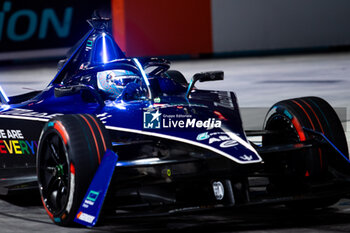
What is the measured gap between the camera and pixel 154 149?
6980 mm

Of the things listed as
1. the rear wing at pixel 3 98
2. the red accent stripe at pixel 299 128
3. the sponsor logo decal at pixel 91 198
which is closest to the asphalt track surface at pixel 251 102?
the sponsor logo decal at pixel 91 198

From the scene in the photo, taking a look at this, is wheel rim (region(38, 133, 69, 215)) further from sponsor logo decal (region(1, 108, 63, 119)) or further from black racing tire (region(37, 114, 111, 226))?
sponsor logo decal (region(1, 108, 63, 119))

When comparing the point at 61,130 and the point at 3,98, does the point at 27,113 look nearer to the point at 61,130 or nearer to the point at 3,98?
the point at 3,98

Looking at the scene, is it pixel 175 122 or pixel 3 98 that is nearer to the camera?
pixel 175 122

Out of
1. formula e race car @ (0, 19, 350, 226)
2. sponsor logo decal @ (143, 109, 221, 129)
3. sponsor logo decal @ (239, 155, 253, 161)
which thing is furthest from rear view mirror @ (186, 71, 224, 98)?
sponsor logo decal @ (239, 155, 253, 161)

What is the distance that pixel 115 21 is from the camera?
1125 inches

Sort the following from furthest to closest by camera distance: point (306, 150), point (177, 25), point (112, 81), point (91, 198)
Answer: point (177, 25), point (112, 81), point (306, 150), point (91, 198)

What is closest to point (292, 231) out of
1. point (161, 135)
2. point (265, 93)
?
point (161, 135)

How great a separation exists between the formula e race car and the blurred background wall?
2052cm

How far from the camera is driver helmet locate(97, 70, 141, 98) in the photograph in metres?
7.91

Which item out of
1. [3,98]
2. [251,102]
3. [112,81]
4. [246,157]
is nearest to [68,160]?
[246,157]

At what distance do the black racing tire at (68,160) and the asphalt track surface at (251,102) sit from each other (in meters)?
0.24

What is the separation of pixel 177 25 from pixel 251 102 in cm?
1339

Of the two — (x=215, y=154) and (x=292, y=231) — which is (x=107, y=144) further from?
(x=292, y=231)
